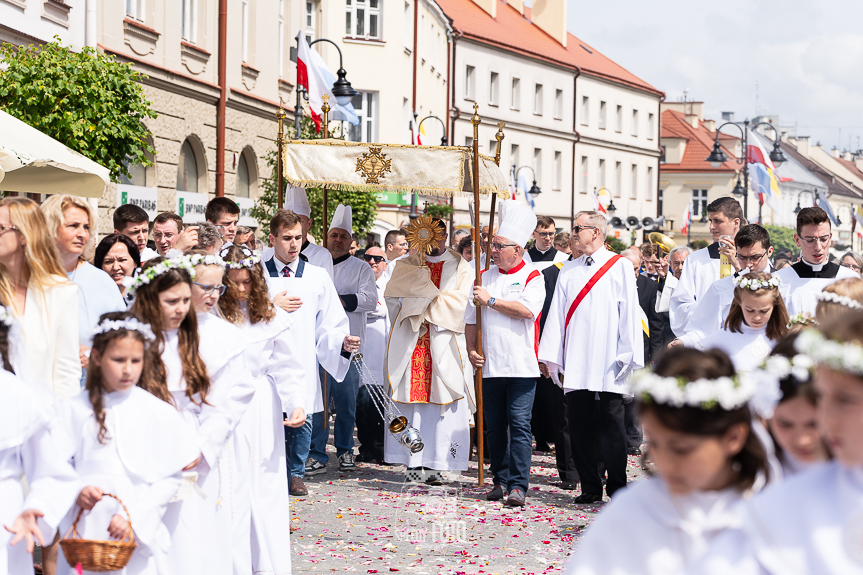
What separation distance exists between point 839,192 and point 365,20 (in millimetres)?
83091

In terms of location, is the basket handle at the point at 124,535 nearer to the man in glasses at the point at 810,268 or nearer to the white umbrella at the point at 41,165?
the white umbrella at the point at 41,165

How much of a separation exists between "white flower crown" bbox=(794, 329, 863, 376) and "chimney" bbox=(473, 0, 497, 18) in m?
50.8

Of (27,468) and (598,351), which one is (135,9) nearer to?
(598,351)

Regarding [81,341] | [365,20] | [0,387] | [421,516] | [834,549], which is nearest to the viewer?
[834,549]

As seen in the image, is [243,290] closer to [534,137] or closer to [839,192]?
[534,137]

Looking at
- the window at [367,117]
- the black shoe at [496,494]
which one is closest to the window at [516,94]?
the window at [367,117]

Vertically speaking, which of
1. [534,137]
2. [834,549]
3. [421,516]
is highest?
[534,137]

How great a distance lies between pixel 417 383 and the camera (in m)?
9.23

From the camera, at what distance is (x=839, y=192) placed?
108 meters

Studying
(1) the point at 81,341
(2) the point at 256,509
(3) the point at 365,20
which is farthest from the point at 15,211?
(3) the point at 365,20

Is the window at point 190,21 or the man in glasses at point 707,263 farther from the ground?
the window at point 190,21

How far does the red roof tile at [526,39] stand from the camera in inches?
1863

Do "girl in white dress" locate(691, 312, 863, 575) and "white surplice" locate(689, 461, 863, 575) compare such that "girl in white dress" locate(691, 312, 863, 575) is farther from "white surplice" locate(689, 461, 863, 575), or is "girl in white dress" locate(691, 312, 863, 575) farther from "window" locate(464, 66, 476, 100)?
"window" locate(464, 66, 476, 100)

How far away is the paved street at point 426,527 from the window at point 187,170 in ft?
40.9
